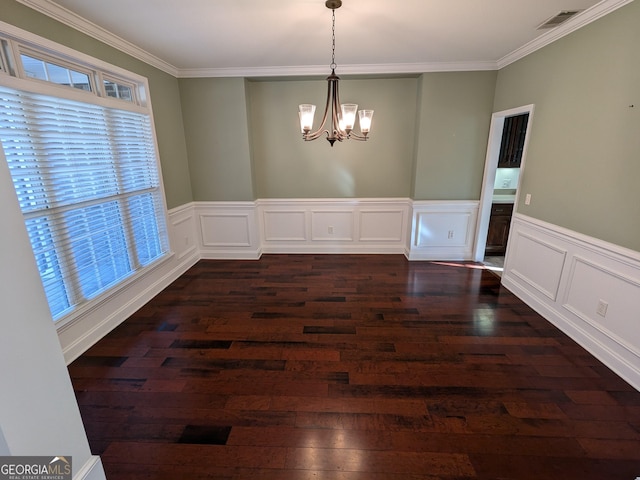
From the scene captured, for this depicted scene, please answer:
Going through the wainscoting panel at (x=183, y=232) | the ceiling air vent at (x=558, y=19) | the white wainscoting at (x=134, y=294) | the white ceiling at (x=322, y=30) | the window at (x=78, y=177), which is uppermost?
the white ceiling at (x=322, y=30)

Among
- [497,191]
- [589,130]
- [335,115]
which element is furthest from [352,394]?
[497,191]

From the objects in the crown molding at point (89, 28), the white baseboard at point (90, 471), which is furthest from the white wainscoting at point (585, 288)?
the crown molding at point (89, 28)

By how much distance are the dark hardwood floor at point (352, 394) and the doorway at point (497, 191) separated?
1.32 metres

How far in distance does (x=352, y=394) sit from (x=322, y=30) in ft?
9.82

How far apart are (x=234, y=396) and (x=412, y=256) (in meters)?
3.22

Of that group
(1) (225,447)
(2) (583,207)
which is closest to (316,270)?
(1) (225,447)

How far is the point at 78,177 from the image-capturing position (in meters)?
2.37

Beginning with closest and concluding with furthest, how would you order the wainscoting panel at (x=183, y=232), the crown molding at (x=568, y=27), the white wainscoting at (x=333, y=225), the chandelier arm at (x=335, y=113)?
the crown molding at (x=568, y=27) < the chandelier arm at (x=335, y=113) < the wainscoting panel at (x=183, y=232) < the white wainscoting at (x=333, y=225)

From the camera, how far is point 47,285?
6.89 ft

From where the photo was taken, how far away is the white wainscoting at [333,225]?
450 centimetres

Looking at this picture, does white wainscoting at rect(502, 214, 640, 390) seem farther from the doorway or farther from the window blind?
the window blind

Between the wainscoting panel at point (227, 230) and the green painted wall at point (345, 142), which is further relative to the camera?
the wainscoting panel at point (227, 230)

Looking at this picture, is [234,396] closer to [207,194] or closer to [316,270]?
[316,270]

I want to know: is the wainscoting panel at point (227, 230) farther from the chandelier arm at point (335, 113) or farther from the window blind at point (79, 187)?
the chandelier arm at point (335, 113)
